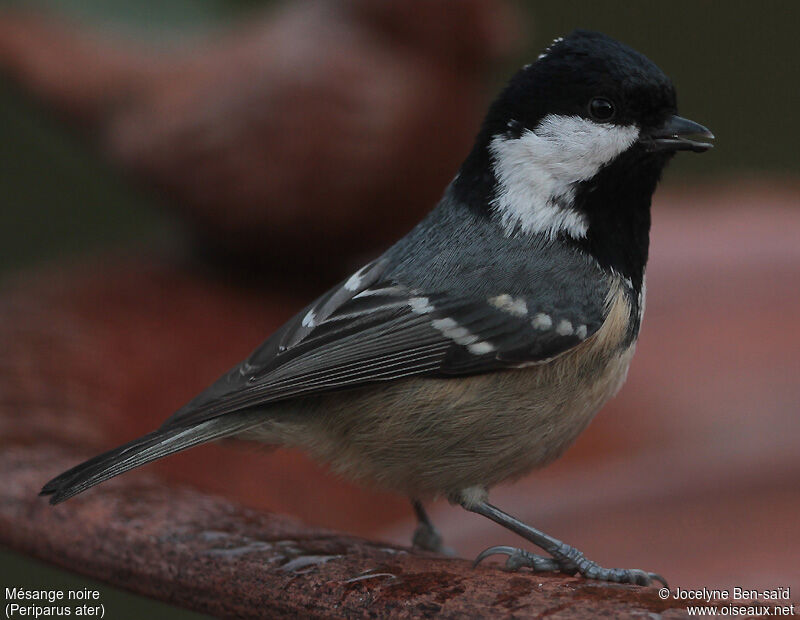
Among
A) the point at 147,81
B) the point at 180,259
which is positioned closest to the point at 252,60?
the point at 147,81

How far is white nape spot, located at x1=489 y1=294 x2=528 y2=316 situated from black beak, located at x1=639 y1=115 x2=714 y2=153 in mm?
366

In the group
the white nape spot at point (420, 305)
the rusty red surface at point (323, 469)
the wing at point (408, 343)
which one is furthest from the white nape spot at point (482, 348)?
the rusty red surface at point (323, 469)

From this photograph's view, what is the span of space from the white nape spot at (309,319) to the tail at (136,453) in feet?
0.67

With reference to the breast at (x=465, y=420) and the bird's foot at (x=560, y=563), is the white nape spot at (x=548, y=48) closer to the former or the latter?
the breast at (x=465, y=420)

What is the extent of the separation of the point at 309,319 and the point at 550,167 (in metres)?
0.52

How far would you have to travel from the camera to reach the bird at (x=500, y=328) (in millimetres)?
1735

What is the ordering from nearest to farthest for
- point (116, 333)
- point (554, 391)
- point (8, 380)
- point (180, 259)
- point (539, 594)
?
point (539, 594) → point (554, 391) → point (8, 380) → point (116, 333) → point (180, 259)

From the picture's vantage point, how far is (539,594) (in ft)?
4.75

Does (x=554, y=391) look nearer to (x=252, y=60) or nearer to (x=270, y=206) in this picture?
(x=270, y=206)

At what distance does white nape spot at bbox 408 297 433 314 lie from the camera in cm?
178

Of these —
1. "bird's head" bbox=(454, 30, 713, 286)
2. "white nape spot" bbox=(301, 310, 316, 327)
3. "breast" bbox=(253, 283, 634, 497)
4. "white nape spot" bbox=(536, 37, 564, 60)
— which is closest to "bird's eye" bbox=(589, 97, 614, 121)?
"bird's head" bbox=(454, 30, 713, 286)

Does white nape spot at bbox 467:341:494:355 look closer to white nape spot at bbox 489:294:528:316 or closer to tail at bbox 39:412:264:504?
white nape spot at bbox 489:294:528:316

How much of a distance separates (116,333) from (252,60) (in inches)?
35.6

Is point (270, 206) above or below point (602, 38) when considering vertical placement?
above
